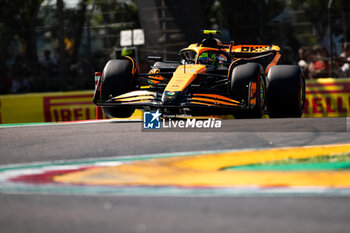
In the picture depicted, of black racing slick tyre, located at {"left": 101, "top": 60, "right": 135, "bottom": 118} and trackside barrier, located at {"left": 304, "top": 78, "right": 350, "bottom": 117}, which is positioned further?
trackside barrier, located at {"left": 304, "top": 78, "right": 350, "bottom": 117}

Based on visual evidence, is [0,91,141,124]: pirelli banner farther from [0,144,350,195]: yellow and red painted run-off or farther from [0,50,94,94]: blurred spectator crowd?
[0,144,350,195]: yellow and red painted run-off

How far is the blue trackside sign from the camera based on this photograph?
927cm

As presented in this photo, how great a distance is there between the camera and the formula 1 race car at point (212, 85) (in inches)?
376

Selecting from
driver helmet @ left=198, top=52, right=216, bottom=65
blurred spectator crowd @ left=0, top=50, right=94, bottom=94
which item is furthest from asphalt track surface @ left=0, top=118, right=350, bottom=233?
blurred spectator crowd @ left=0, top=50, right=94, bottom=94

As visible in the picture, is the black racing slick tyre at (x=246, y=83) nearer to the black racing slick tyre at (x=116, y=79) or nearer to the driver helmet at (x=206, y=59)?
the driver helmet at (x=206, y=59)

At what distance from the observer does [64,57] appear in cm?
1569

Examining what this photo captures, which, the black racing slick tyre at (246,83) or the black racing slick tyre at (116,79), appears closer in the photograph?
the black racing slick tyre at (246,83)

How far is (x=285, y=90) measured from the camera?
10.4 m

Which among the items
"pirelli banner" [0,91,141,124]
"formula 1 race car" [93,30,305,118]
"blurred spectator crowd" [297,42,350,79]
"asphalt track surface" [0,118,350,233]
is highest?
"asphalt track surface" [0,118,350,233]

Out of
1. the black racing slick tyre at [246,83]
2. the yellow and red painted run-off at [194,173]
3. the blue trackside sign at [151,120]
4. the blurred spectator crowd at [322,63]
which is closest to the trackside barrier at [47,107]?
the blurred spectator crowd at [322,63]

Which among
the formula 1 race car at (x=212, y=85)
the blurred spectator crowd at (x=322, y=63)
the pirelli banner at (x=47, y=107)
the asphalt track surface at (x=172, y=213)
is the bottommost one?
the pirelli banner at (x=47, y=107)

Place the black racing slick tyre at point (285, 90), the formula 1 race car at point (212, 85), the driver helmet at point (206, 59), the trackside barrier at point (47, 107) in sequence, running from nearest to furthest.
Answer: the formula 1 race car at point (212, 85)
the black racing slick tyre at point (285, 90)
the driver helmet at point (206, 59)
the trackside barrier at point (47, 107)

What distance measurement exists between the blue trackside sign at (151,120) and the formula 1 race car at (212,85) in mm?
188

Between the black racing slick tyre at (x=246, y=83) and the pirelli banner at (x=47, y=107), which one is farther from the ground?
the black racing slick tyre at (x=246, y=83)
